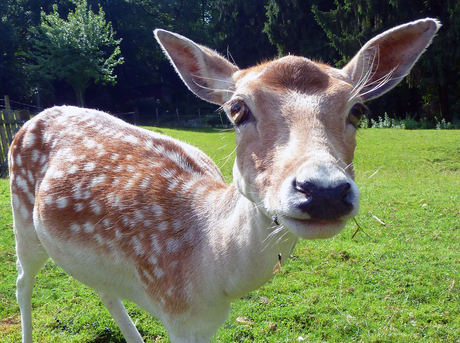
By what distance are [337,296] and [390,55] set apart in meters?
2.41

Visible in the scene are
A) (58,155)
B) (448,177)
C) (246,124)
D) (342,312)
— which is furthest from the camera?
(448,177)

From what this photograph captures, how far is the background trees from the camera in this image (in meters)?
17.8

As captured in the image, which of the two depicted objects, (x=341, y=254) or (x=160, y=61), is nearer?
(x=341, y=254)

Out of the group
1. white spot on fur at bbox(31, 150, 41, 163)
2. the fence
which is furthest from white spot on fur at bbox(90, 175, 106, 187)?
the fence

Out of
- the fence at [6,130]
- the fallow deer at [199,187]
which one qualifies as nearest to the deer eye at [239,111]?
the fallow deer at [199,187]

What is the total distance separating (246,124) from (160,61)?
119 ft

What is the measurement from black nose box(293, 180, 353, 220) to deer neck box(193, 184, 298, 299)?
490 millimetres

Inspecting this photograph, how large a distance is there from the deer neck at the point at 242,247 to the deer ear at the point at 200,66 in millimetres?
677

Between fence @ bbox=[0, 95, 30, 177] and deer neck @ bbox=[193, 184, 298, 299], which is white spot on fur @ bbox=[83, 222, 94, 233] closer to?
deer neck @ bbox=[193, 184, 298, 299]

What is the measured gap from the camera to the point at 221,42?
2989 centimetres

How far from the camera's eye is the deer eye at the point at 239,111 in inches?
77.3

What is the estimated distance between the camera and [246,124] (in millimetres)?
1955

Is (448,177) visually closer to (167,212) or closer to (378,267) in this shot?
(378,267)

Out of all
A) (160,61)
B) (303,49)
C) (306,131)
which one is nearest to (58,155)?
(306,131)
